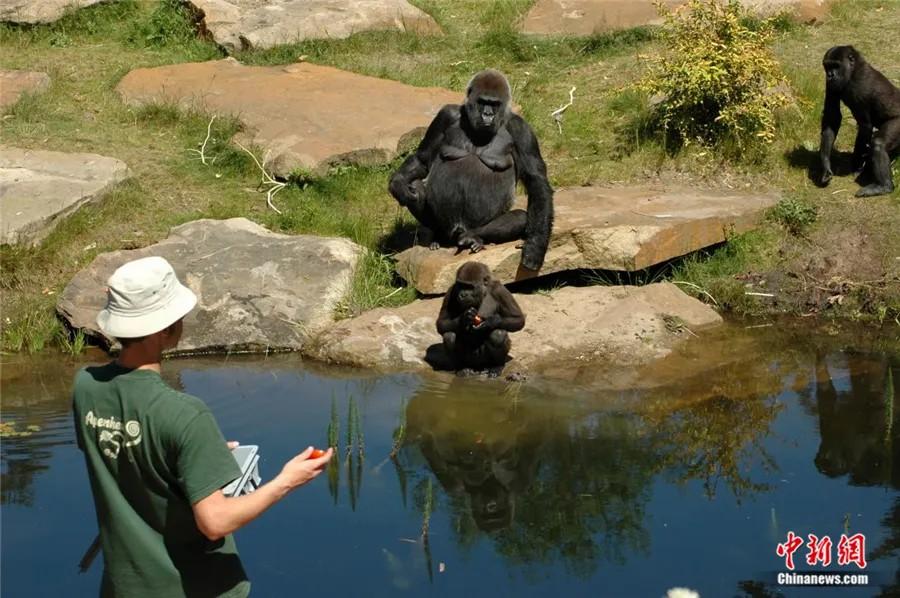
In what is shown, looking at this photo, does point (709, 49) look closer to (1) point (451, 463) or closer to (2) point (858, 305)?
(2) point (858, 305)

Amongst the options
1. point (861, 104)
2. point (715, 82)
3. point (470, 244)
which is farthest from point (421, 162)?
point (861, 104)

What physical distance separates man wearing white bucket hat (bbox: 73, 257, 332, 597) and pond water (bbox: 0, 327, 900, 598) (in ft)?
5.41

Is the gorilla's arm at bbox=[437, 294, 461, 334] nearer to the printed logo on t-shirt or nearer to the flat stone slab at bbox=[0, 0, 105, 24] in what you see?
the printed logo on t-shirt

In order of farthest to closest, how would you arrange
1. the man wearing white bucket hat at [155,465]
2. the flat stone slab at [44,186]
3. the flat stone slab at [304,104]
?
the flat stone slab at [304,104] < the flat stone slab at [44,186] < the man wearing white bucket hat at [155,465]

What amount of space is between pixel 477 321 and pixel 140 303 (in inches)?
181

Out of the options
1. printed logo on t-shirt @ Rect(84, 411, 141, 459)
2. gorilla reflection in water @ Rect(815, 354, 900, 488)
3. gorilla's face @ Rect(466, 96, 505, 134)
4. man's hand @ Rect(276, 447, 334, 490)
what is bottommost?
gorilla reflection in water @ Rect(815, 354, 900, 488)

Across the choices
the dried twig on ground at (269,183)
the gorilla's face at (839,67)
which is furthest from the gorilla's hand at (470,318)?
the gorilla's face at (839,67)

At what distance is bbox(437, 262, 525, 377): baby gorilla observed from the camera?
8.09m

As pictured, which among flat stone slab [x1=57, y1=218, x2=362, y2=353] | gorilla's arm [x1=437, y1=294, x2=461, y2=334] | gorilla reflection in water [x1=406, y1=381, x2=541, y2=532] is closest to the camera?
gorilla reflection in water [x1=406, y1=381, x2=541, y2=532]

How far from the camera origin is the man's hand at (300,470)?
11.4ft

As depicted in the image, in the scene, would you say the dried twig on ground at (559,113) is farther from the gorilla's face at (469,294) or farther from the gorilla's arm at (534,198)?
the gorilla's face at (469,294)

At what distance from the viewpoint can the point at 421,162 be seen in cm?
Answer: 990

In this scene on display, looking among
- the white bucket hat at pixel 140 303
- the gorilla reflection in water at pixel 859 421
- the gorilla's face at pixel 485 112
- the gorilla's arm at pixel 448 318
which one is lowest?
the gorilla reflection in water at pixel 859 421

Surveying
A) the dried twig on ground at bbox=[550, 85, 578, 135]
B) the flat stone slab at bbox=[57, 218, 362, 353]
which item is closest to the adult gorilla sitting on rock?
the flat stone slab at bbox=[57, 218, 362, 353]
